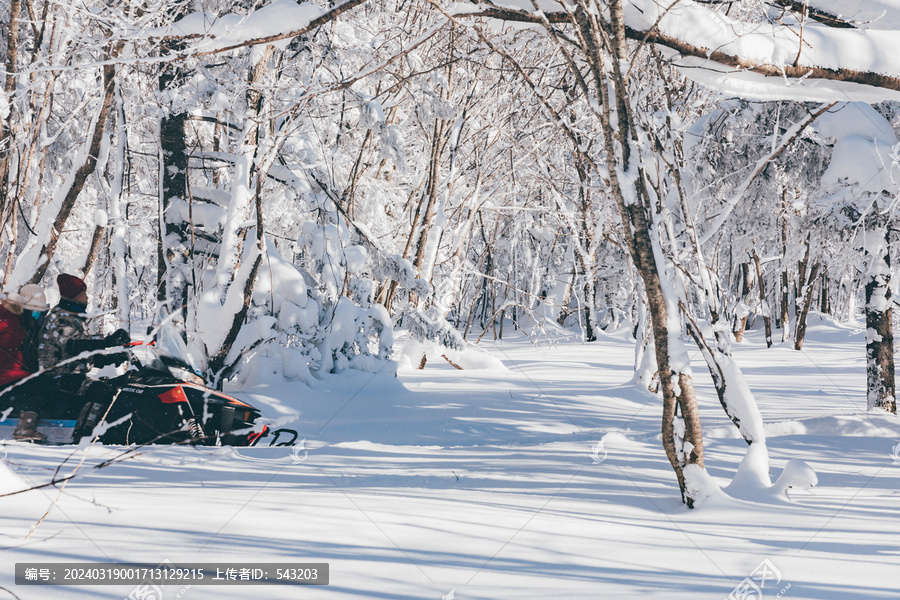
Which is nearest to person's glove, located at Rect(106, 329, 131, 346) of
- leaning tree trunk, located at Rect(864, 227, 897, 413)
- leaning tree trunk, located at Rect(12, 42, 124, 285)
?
leaning tree trunk, located at Rect(12, 42, 124, 285)

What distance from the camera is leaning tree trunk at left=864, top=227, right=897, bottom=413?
362 inches

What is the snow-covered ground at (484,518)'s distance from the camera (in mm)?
2453

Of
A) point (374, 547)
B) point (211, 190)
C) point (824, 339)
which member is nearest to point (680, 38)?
point (374, 547)

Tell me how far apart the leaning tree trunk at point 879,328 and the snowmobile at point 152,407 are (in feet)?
28.6

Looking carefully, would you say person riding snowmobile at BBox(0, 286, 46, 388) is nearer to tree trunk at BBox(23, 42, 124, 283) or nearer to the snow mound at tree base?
tree trunk at BBox(23, 42, 124, 283)

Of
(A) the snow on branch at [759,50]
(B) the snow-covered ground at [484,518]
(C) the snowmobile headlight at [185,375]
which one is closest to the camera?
(B) the snow-covered ground at [484,518]

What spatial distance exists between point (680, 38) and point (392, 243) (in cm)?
1285

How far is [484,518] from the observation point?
3268 mm

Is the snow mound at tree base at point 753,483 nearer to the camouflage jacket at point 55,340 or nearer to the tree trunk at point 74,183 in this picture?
the camouflage jacket at point 55,340

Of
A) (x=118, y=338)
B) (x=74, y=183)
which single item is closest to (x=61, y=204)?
(x=74, y=183)

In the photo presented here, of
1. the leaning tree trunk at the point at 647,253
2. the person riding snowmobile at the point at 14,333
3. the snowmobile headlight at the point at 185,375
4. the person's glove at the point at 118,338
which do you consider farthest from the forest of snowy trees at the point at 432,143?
the snowmobile headlight at the point at 185,375

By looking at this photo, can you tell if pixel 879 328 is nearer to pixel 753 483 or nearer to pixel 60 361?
pixel 753 483

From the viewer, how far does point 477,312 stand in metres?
48.8

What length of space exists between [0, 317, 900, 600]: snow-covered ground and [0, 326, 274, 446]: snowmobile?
1.96ft
